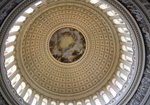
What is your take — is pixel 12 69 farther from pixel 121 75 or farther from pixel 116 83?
pixel 121 75

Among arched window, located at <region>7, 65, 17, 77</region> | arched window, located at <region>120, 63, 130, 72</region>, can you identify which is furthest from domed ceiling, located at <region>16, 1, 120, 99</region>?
arched window, located at <region>120, 63, 130, 72</region>

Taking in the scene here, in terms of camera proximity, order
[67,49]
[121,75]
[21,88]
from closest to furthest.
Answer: [21,88]
[121,75]
[67,49]

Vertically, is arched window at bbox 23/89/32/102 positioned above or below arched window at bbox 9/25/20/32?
below

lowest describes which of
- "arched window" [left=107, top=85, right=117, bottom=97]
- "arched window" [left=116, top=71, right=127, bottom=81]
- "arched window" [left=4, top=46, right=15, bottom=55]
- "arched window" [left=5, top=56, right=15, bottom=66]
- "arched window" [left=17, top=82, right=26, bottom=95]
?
"arched window" [left=107, top=85, right=117, bottom=97]

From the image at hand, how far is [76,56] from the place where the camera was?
2472 centimetres

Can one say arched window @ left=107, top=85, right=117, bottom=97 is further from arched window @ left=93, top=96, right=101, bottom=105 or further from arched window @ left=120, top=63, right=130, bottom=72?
arched window @ left=120, top=63, right=130, bottom=72

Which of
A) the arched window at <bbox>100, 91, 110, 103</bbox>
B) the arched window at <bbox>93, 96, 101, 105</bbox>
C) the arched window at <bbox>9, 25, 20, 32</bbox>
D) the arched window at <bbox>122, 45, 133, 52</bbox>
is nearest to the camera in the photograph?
the arched window at <bbox>9, 25, 20, 32</bbox>

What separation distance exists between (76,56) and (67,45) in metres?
2.80

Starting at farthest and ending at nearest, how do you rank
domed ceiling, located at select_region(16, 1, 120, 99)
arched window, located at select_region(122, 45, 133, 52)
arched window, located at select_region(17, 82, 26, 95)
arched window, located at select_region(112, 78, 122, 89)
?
1. domed ceiling, located at select_region(16, 1, 120, 99)
2. arched window, located at select_region(112, 78, 122, 89)
3. arched window, located at select_region(122, 45, 133, 52)
4. arched window, located at select_region(17, 82, 26, 95)

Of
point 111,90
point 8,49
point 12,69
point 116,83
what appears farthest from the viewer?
point 111,90

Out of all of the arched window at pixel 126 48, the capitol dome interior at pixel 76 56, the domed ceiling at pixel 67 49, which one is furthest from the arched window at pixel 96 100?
the arched window at pixel 126 48


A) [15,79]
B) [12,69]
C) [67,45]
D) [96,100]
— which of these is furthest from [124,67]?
[12,69]

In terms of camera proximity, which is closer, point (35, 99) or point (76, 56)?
point (35, 99)

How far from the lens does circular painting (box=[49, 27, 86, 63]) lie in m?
23.8
